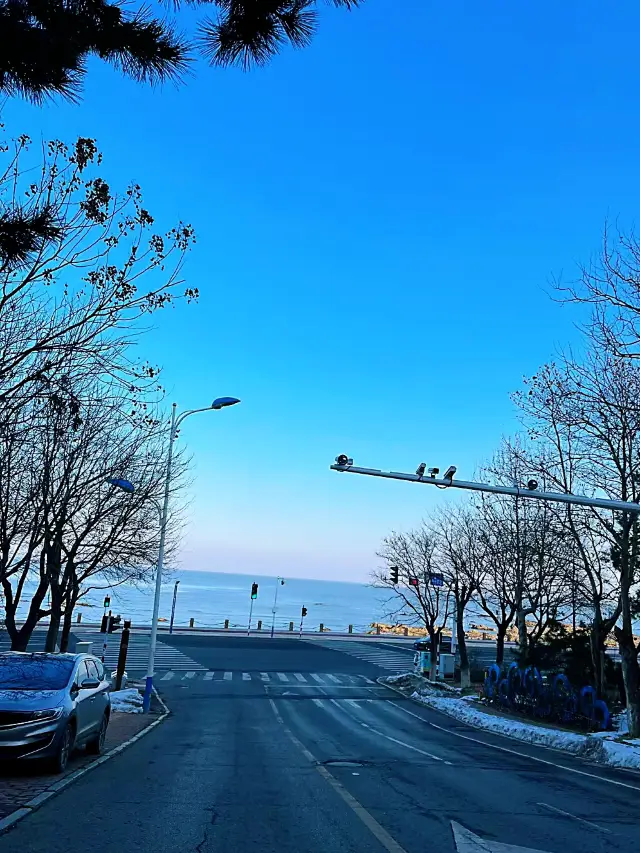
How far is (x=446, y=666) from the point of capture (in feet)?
148

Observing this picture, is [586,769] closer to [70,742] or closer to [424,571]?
[70,742]

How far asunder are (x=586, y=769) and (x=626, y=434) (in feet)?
29.2

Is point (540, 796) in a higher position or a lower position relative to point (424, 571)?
lower

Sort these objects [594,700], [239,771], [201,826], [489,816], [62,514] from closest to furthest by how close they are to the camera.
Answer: [201,826], [489,816], [239,771], [62,514], [594,700]

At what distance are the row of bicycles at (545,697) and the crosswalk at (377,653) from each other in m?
19.1

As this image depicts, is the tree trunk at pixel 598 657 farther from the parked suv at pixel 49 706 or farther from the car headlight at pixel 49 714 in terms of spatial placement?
the car headlight at pixel 49 714

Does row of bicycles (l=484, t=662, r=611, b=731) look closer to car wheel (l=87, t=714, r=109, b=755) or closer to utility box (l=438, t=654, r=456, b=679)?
utility box (l=438, t=654, r=456, b=679)

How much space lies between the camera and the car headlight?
9.97 m

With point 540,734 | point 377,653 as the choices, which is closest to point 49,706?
point 540,734

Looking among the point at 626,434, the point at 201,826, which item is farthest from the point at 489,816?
the point at 626,434

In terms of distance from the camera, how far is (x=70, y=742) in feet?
35.2

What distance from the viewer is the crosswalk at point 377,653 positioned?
5209 cm

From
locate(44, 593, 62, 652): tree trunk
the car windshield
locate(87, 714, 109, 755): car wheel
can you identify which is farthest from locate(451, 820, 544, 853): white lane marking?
locate(44, 593, 62, 652): tree trunk

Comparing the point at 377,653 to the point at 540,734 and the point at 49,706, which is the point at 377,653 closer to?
the point at 540,734
